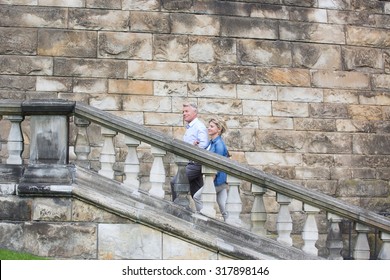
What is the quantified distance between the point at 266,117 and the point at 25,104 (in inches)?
168

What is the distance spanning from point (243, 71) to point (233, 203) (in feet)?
11.4

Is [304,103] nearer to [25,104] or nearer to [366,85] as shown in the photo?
[366,85]

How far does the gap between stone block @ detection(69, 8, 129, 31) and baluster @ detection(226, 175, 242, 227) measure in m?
3.51

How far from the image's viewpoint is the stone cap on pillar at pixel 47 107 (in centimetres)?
691

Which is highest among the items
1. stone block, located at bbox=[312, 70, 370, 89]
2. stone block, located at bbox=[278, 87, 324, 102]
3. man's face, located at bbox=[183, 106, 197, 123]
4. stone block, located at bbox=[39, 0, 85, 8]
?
stone block, located at bbox=[39, 0, 85, 8]

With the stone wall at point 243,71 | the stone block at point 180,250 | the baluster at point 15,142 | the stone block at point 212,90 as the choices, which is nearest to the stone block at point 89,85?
the stone wall at point 243,71

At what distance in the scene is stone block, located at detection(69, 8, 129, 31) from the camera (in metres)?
9.75

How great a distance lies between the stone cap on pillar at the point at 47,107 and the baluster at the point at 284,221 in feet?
7.25

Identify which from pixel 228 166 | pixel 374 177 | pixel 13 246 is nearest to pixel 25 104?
pixel 13 246

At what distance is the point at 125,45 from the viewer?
9875 mm

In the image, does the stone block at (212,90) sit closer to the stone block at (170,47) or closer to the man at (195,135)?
the stone block at (170,47)

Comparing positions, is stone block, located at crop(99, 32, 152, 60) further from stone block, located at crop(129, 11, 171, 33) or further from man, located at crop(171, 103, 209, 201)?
man, located at crop(171, 103, 209, 201)

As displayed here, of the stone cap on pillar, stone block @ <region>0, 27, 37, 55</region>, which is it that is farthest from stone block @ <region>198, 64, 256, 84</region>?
the stone cap on pillar

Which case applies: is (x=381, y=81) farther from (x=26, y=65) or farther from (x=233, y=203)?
(x=26, y=65)
